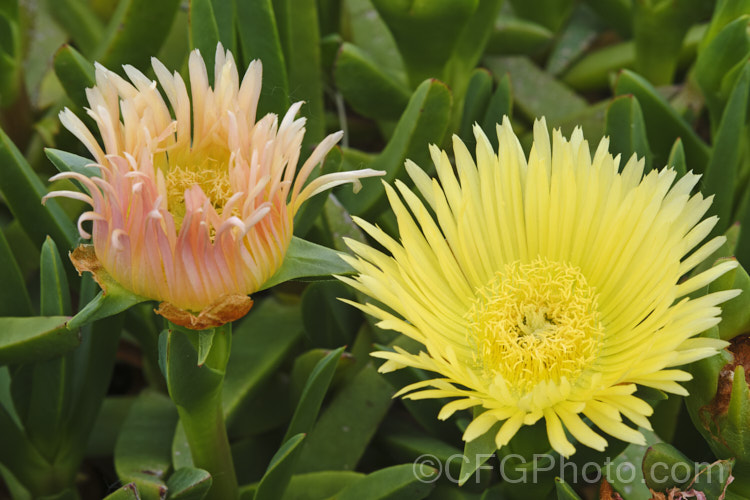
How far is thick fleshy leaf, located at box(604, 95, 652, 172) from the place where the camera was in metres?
0.78

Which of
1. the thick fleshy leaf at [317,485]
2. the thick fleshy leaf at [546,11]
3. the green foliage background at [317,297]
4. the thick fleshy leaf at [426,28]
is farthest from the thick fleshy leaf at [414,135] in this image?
the thick fleshy leaf at [546,11]

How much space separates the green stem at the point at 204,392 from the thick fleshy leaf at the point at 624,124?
0.41 m

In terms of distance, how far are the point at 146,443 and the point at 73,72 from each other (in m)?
0.33

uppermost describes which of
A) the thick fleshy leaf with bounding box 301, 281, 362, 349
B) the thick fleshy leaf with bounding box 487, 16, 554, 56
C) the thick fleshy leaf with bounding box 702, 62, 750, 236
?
the thick fleshy leaf with bounding box 487, 16, 554, 56

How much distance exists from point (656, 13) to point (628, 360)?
519mm

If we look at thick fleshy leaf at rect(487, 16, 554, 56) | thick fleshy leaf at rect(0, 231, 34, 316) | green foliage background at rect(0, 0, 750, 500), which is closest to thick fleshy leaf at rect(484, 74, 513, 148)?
green foliage background at rect(0, 0, 750, 500)

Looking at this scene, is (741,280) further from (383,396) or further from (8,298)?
(8,298)

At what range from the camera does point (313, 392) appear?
26.4 inches

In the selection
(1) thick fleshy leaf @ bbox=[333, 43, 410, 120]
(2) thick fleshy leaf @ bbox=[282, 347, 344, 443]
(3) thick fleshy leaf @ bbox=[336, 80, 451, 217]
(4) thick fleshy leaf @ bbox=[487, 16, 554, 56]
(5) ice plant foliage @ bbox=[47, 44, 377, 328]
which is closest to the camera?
(5) ice plant foliage @ bbox=[47, 44, 377, 328]

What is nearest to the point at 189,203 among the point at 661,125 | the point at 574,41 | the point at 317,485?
the point at 317,485

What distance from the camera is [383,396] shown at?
80 cm

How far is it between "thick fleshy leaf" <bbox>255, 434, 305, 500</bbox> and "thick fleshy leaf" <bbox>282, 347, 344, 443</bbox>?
0.03 metres

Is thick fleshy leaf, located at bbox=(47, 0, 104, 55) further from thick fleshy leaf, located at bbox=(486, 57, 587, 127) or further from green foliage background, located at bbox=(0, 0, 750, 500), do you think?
thick fleshy leaf, located at bbox=(486, 57, 587, 127)

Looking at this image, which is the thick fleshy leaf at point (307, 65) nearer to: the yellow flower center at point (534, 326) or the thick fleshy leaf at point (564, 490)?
the yellow flower center at point (534, 326)
